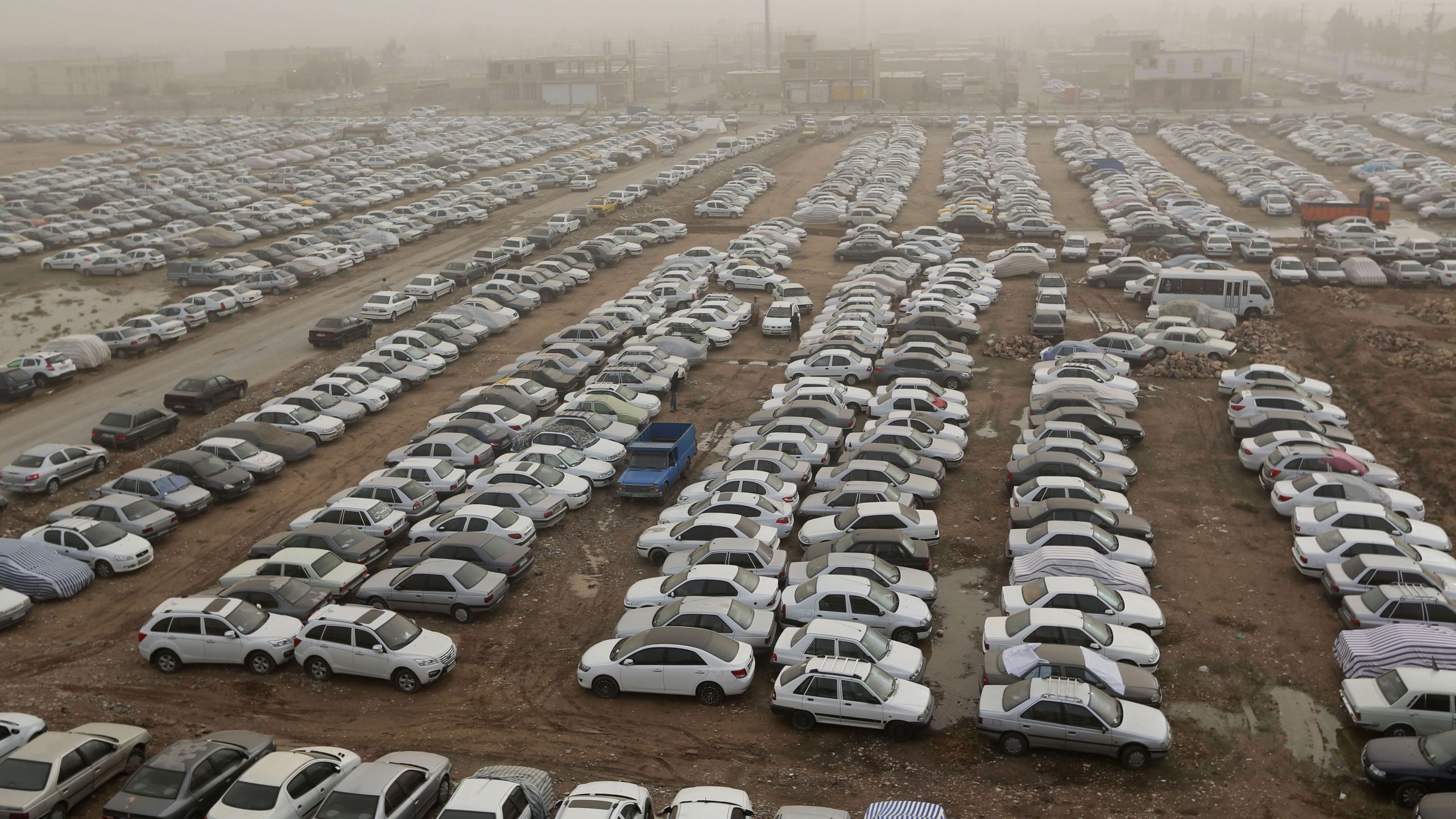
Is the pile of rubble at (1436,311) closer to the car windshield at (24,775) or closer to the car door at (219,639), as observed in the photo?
the car door at (219,639)

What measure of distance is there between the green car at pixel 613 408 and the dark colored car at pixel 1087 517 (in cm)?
1106

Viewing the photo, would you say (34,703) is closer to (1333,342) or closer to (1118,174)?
(1333,342)

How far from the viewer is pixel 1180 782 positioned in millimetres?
14492

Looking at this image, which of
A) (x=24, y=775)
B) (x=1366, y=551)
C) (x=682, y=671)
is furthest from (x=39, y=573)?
(x=1366, y=551)

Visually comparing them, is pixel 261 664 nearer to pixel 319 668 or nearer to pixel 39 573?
pixel 319 668

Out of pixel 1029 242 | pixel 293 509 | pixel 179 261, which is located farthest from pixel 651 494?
pixel 179 261

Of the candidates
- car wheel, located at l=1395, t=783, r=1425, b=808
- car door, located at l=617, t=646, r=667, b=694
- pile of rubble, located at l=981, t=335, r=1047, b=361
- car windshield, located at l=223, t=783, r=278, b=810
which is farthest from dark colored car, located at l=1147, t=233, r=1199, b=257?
car windshield, located at l=223, t=783, r=278, b=810

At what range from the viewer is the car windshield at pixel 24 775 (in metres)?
14.2

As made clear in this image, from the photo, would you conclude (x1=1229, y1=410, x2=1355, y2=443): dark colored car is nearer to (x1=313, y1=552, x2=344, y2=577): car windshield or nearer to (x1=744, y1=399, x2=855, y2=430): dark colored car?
(x1=744, y1=399, x2=855, y2=430): dark colored car

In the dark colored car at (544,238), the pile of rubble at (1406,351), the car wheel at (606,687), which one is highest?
the dark colored car at (544,238)

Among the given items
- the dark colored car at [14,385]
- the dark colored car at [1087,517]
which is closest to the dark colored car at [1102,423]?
the dark colored car at [1087,517]

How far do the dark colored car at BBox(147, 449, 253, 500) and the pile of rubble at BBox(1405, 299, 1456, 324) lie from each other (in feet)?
122

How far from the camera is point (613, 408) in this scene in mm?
28531

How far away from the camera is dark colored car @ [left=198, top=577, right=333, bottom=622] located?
1925cm
